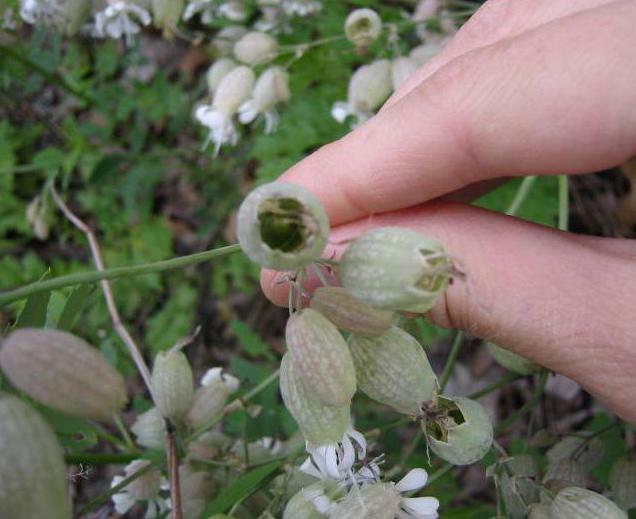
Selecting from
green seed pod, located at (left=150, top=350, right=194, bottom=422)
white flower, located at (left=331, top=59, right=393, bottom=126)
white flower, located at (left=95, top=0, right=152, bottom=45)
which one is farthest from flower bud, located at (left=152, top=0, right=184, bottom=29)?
green seed pod, located at (left=150, top=350, right=194, bottom=422)

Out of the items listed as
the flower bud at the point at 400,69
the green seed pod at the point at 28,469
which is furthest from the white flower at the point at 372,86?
the green seed pod at the point at 28,469

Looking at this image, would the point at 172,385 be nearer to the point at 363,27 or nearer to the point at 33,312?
the point at 33,312

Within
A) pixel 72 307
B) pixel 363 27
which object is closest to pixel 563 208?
pixel 363 27

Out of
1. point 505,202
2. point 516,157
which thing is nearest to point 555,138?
point 516,157

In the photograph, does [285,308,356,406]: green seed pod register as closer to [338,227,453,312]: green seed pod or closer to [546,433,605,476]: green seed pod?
[338,227,453,312]: green seed pod

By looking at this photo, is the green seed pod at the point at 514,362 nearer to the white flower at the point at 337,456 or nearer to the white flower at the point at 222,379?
the white flower at the point at 337,456
